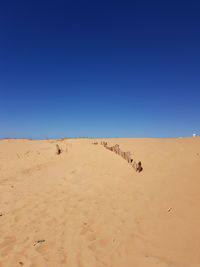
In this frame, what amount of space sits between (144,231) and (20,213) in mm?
3715

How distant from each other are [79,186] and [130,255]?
4.29 metres

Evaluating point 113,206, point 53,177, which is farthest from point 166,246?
point 53,177

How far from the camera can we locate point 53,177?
8.48 m

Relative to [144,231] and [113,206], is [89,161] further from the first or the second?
[144,231]

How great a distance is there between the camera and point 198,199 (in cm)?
553

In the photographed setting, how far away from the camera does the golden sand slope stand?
3566mm

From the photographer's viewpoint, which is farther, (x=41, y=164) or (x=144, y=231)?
(x=41, y=164)

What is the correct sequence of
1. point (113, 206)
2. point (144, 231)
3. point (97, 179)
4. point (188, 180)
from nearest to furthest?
point (144, 231)
point (113, 206)
point (188, 180)
point (97, 179)

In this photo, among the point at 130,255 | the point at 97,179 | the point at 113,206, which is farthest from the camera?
the point at 97,179

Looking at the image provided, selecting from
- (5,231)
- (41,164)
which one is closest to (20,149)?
(41,164)

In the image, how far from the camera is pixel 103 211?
17.9 ft

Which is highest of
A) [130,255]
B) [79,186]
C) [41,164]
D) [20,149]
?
[20,149]

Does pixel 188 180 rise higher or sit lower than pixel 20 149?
lower

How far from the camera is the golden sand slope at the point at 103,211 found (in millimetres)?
3566
